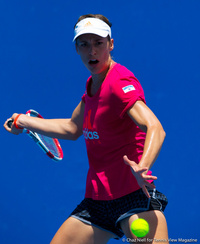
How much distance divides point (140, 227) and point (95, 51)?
685 millimetres

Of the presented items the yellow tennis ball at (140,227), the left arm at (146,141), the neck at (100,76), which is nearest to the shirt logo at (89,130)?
the neck at (100,76)

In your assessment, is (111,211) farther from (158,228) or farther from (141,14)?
(141,14)

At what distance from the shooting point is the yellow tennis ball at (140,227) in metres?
1.66

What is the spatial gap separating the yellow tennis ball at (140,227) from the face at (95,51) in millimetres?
606

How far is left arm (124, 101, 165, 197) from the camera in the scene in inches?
58.1

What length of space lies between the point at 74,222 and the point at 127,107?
0.59 meters

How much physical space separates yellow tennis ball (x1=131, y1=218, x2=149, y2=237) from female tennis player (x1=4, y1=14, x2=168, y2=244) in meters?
0.03

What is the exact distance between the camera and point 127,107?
166 centimetres

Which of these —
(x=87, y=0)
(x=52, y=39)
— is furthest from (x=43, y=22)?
(x=87, y=0)

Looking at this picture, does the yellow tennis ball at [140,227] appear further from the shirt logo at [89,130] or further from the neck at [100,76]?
the neck at [100,76]

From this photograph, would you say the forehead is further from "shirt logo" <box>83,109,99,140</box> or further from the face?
"shirt logo" <box>83,109,99,140</box>

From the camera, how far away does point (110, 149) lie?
185 cm

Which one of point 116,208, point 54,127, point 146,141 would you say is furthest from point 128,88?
point 54,127

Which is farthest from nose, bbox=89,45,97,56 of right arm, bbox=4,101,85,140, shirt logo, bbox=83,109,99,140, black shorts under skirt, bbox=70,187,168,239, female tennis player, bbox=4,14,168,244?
black shorts under skirt, bbox=70,187,168,239
